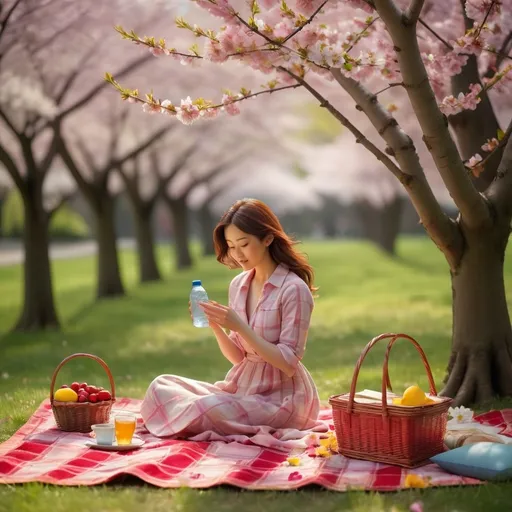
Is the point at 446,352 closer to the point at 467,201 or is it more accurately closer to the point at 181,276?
the point at 467,201

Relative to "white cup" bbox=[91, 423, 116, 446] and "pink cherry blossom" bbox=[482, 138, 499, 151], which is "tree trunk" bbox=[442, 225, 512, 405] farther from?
"white cup" bbox=[91, 423, 116, 446]

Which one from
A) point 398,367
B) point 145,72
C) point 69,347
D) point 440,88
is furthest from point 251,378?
point 145,72

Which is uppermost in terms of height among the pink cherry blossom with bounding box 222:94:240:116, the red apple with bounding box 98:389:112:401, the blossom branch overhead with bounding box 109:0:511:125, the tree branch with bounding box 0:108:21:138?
the tree branch with bounding box 0:108:21:138

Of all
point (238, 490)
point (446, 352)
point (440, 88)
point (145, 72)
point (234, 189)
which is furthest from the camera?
point (234, 189)

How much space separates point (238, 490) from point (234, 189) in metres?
29.9

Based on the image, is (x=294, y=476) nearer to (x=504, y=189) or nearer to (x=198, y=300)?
(x=198, y=300)

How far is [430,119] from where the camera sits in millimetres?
5426

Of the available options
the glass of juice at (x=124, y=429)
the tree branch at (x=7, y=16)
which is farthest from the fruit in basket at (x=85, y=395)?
the tree branch at (x=7, y=16)

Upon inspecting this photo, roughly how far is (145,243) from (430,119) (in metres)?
15.7

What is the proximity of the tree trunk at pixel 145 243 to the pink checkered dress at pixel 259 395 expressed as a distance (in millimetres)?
15123

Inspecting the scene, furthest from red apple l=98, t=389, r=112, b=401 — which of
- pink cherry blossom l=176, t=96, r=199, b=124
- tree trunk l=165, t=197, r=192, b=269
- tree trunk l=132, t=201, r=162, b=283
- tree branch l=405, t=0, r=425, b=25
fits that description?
tree trunk l=165, t=197, r=192, b=269

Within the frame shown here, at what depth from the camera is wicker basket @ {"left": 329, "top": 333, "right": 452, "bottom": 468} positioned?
173 inches

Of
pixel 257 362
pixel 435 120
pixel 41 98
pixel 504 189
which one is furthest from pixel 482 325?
pixel 41 98

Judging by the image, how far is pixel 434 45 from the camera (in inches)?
274
